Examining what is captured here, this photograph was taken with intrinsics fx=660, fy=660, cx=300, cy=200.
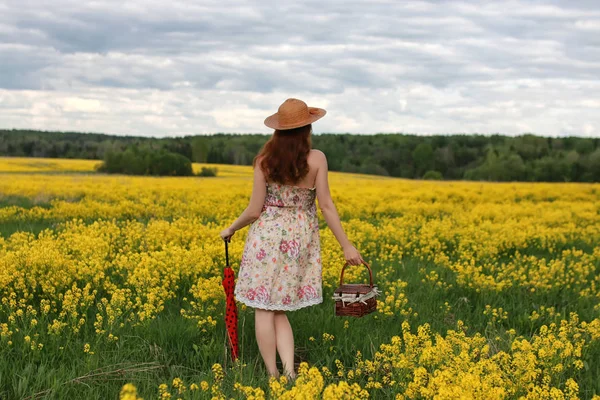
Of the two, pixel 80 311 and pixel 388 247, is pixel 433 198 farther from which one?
pixel 80 311

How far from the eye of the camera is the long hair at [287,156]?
455 centimetres

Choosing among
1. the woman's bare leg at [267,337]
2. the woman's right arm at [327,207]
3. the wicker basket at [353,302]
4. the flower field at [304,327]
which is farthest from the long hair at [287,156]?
the flower field at [304,327]

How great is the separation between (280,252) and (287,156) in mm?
697

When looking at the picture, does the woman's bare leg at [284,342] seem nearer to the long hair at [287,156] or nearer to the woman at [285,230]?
the woman at [285,230]

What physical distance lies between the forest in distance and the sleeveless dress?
49.3m

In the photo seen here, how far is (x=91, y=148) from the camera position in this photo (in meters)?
61.2

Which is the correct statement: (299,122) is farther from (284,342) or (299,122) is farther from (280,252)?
(284,342)

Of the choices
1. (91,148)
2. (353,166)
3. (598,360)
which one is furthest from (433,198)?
(91,148)

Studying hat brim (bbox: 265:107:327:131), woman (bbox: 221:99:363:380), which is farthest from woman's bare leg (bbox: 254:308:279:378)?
hat brim (bbox: 265:107:327:131)

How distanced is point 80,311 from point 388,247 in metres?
5.07

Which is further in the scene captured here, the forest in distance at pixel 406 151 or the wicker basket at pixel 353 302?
the forest in distance at pixel 406 151

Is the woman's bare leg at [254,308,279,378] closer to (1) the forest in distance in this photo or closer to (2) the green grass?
(2) the green grass

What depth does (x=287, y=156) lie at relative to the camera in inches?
179

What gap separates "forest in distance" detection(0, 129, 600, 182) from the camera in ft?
198
